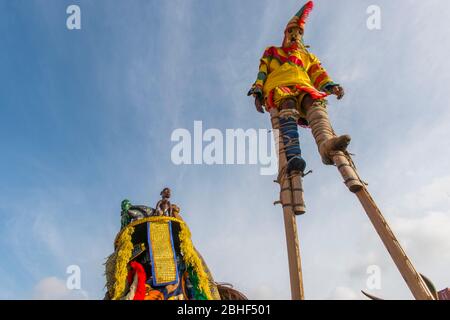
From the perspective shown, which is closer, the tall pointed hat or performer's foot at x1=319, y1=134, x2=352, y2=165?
performer's foot at x1=319, y1=134, x2=352, y2=165

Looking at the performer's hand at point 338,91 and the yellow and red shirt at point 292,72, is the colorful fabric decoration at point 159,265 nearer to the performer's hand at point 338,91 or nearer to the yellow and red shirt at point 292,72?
the yellow and red shirt at point 292,72

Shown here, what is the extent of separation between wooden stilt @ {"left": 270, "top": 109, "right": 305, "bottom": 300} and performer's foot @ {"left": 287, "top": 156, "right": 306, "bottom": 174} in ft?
0.35

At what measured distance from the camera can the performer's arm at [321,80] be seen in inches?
294

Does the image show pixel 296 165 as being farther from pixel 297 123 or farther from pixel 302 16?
pixel 302 16

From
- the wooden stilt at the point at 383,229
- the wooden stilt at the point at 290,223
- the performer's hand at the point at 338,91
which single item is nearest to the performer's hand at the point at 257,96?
the wooden stilt at the point at 290,223

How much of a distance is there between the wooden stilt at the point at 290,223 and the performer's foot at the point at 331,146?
0.57 meters

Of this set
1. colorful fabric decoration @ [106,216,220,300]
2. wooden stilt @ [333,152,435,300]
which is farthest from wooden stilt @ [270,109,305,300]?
colorful fabric decoration @ [106,216,220,300]

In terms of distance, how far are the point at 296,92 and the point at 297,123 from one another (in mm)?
582

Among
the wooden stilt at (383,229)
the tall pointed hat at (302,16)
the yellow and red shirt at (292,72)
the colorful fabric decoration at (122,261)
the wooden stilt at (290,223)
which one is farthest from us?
the tall pointed hat at (302,16)

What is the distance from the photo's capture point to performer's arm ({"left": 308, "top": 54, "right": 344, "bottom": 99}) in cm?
747

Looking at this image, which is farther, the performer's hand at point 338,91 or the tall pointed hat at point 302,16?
the tall pointed hat at point 302,16

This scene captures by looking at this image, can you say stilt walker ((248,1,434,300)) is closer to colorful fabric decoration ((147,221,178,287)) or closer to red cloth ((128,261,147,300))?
colorful fabric decoration ((147,221,178,287))
